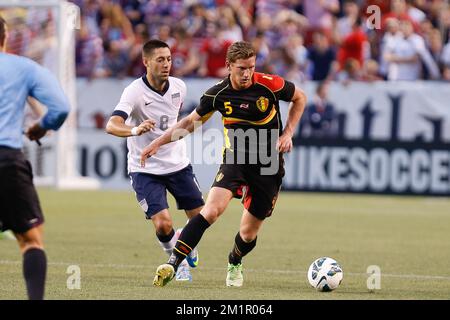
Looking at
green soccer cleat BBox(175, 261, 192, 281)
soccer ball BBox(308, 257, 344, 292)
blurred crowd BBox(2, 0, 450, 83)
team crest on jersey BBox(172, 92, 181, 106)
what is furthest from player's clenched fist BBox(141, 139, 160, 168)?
blurred crowd BBox(2, 0, 450, 83)

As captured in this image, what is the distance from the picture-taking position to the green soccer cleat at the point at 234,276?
9.92 meters

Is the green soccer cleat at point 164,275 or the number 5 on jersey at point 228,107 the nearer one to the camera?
the green soccer cleat at point 164,275

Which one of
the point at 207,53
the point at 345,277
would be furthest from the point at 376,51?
the point at 345,277

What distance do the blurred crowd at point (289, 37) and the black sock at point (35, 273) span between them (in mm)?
14000

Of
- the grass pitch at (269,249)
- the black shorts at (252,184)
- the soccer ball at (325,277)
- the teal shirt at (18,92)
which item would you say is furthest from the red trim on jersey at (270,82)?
the teal shirt at (18,92)

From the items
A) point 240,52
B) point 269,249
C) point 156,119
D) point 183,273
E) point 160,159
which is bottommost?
point 269,249

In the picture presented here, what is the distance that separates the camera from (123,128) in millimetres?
9992

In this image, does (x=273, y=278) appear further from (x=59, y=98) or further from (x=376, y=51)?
(x=376, y=51)

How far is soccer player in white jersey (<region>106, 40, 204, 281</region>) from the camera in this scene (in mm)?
Answer: 10734

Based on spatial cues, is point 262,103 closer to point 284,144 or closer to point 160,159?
point 284,144

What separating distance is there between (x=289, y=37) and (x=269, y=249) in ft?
32.1

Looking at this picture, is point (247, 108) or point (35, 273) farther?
point (247, 108)

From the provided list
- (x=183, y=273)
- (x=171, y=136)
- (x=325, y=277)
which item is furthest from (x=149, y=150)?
(x=325, y=277)

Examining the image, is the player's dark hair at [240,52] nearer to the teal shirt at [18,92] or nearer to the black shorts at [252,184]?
the black shorts at [252,184]
